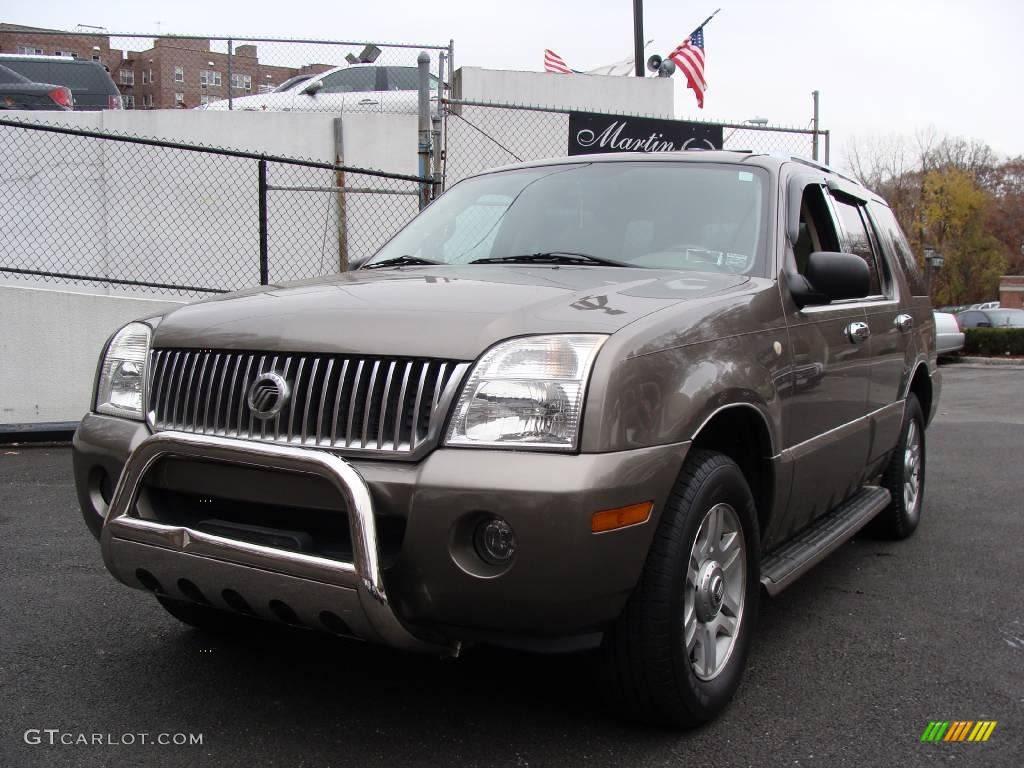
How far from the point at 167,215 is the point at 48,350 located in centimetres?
249

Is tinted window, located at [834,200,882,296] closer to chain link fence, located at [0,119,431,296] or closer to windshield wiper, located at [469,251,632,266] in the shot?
windshield wiper, located at [469,251,632,266]

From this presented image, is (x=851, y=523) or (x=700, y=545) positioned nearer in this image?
(x=700, y=545)

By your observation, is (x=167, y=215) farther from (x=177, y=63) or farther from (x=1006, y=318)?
(x=1006, y=318)

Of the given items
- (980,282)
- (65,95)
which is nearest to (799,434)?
(65,95)

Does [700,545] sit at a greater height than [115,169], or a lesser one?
lesser

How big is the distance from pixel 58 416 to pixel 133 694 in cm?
540

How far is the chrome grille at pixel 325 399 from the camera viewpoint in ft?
8.52

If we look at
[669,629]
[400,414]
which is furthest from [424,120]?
[669,629]

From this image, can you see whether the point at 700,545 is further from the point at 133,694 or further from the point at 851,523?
the point at 133,694

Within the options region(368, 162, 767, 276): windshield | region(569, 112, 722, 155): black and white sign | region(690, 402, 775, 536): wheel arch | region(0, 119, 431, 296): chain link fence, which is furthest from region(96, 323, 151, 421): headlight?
region(569, 112, 722, 155): black and white sign

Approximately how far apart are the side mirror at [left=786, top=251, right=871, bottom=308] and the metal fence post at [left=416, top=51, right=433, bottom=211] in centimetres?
492

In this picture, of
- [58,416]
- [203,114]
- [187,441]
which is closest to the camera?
[187,441]

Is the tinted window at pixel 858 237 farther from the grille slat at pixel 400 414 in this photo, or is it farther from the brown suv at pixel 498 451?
the grille slat at pixel 400 414

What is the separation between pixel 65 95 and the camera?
12883 millimetres
